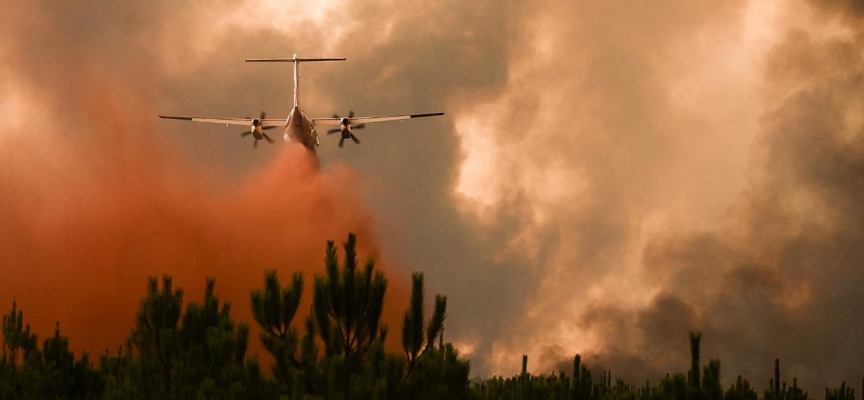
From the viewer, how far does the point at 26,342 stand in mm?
35812

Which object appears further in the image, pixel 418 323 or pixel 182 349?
pixel 182 349

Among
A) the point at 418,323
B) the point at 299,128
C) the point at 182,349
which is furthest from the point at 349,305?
the point at 299,128

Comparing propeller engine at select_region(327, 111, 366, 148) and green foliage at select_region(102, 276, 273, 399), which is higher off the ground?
propeller engine at select_region(327, 111, 366, 148)

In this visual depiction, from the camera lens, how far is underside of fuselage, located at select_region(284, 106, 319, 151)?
74625 mm

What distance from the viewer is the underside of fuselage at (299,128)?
74625 mm

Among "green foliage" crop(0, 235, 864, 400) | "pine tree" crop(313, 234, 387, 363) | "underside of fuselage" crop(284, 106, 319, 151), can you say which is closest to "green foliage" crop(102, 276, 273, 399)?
"green foliage" crop(0, 235, 864, 400)

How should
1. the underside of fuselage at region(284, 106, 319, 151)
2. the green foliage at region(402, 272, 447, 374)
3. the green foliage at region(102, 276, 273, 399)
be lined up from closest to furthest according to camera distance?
the green foliage at region(402, 272, 447, 374)
the green foliage at region(102, 276, 273, 399)
the underside of fuselage at region(284, 106, 319, 151)

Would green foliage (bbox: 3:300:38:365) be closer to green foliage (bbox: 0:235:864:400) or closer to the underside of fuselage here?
green foliage (bbox: 0:235:864:400)

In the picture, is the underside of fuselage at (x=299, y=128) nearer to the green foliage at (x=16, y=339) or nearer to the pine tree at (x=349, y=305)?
the green foliage at (x=16, y=339)

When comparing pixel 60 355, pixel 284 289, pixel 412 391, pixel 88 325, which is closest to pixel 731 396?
pixel 412 391

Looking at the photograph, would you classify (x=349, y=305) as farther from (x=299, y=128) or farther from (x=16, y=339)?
(x=299, y=128)

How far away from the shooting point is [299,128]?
245ft

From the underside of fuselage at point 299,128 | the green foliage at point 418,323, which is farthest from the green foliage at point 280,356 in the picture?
the underside of fuselage at point 299,128

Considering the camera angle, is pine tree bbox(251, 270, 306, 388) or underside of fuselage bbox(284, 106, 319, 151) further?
underside of fuselage bbox(284, 106, 319, 151)
